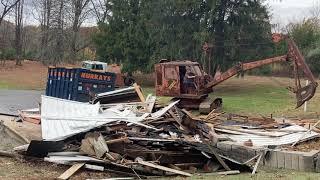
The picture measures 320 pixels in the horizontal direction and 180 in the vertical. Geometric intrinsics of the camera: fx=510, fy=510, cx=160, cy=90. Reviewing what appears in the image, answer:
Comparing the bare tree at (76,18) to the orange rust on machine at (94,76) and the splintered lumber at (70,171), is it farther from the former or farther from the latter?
the splintered lumber at (70,171)

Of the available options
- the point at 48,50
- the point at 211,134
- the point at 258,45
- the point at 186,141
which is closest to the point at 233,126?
the point at 211,134

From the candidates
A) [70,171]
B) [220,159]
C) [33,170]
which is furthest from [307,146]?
[33,170]

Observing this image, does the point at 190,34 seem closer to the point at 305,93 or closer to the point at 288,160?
the point at 305,93

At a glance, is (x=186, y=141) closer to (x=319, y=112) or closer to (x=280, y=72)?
(x=319, y=112)

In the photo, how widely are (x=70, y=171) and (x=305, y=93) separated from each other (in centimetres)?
1410

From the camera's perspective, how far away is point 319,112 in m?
23.1

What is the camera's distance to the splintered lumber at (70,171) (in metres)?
9.93

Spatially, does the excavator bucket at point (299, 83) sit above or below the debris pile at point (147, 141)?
above

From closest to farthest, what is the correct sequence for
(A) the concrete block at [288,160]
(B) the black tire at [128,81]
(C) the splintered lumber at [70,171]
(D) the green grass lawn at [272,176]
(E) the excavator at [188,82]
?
(C) the splintered lumber at [70,171]
(D) the green grass lawn at [272,176]
(A) the concrete block at [288,160]
(E) the excavator at [188,82]
(B) the black tire at [128,81]

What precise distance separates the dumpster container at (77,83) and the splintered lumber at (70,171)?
Answer: 48.8 feet

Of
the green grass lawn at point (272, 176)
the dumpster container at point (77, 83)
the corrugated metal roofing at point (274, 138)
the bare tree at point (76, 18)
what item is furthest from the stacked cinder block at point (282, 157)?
the bare tree at point (76, 18)

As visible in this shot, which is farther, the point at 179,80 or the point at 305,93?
the point at 179,80

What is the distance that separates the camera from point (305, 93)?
21750 mm

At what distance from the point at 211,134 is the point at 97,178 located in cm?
447
